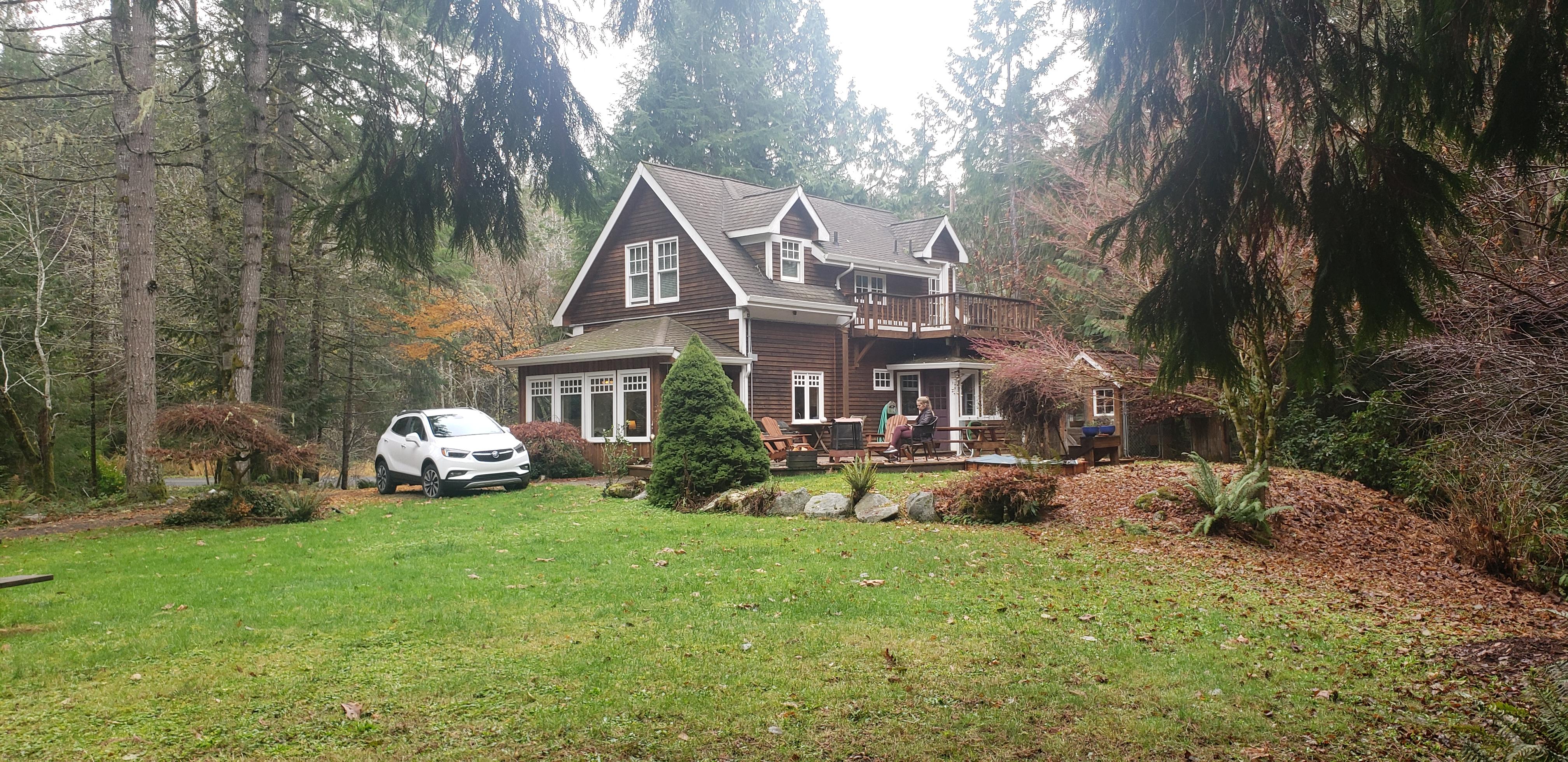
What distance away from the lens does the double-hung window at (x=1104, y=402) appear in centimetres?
2272

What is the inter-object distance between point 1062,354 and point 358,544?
13.0 meters

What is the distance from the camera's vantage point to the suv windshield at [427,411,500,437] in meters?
18.9

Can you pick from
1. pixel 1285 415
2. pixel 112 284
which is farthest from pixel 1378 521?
pixel 112 284

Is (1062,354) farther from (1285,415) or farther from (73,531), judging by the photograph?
(73,531)

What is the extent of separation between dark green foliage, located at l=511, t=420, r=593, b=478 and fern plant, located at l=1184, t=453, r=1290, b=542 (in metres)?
14.3

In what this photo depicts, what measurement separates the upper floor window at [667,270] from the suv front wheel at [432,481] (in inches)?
378

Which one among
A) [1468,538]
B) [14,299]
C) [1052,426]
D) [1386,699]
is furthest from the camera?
[1052,426]

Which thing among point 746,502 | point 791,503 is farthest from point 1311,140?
point 746,502

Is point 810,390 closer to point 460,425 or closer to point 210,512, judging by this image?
point 460,425

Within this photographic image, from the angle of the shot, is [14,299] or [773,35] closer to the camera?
[773,35]

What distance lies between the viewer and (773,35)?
680 centimetres

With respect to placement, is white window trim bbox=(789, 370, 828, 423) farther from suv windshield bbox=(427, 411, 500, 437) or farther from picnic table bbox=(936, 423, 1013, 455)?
suv windshield bbox=(427, 411, 500, 437)

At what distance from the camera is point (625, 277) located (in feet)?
90.5

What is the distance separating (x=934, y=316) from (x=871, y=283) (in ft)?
8.48
